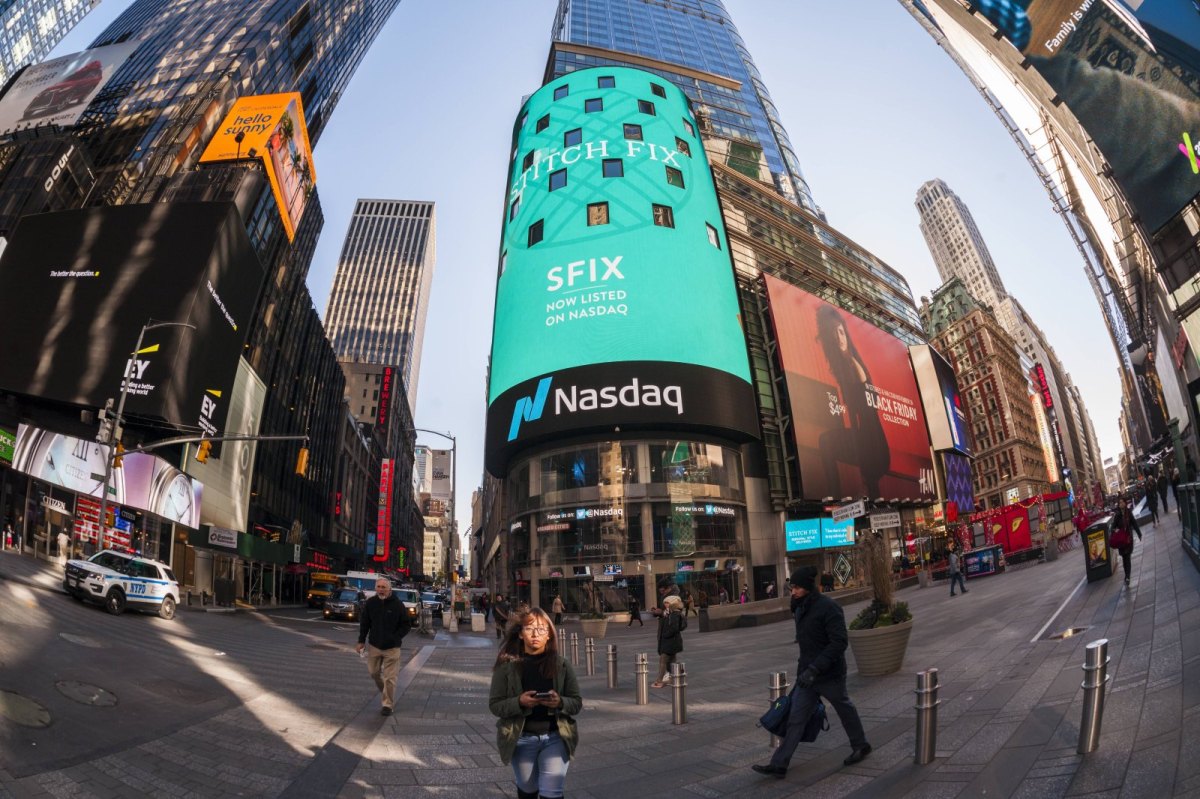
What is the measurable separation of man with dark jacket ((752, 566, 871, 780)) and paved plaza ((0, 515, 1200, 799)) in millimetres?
209

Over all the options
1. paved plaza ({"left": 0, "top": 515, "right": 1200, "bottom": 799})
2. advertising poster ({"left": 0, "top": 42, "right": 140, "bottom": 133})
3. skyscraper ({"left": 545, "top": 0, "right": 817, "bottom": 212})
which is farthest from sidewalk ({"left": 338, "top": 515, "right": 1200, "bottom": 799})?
skyscraper ({"left": 545, "top": 0, "right": 817, "bottom": 212})

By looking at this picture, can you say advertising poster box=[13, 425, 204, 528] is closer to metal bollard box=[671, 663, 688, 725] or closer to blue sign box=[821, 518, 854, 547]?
metal bollard box=[671, 663, 688, 725]

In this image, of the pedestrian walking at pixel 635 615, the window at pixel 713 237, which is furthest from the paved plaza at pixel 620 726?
the window at pixel 713 237

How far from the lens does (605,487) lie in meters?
43.1

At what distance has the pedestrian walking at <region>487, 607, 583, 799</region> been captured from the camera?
3840 millimetres

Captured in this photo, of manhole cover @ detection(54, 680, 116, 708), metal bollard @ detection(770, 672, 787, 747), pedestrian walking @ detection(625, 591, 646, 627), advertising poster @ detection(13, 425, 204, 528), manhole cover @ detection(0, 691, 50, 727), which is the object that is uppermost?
advertising poster @ detection(13, 425, 204, 528)

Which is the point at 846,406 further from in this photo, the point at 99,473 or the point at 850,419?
the point at 99,473

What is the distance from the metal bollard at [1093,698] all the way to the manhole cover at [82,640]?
14114 mm

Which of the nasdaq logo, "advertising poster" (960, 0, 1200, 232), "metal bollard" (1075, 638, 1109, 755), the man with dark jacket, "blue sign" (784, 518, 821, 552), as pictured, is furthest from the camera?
"blue sign" (784, 518, 821, 552)

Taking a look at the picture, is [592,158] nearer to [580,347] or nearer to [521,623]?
[580,347]

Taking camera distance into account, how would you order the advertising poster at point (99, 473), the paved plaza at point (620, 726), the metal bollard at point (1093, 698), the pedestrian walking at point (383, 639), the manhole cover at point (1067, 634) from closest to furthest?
the metal bollard at point (1093, 698), the paved plaza at point (620, 726), the pedestrian walking at point (383, 639), the manhole cover at point (1067, 634), the advertising poster at point (99, 473)

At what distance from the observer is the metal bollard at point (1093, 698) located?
15.7ft

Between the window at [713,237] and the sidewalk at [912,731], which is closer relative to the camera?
the sidewalk at [912,731]

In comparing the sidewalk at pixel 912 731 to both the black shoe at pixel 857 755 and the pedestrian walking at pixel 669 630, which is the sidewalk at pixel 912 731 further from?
the pedestrian walking at pixel 669 630
